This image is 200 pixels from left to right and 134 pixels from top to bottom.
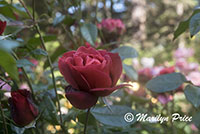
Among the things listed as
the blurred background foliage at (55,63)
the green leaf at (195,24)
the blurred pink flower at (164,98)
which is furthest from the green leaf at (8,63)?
the blurred pink flower at (164,98)

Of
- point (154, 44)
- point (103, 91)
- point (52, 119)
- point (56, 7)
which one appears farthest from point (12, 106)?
point (154, 44)

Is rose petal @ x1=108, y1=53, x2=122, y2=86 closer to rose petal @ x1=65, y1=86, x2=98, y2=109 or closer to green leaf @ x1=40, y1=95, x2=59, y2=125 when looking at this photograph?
rose petal @ x1=65, y1=86, x2=98, y2=109

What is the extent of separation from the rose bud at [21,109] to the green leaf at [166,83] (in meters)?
0.26

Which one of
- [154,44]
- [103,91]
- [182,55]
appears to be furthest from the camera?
[154,44]

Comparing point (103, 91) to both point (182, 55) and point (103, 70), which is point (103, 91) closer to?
point (103, 70)

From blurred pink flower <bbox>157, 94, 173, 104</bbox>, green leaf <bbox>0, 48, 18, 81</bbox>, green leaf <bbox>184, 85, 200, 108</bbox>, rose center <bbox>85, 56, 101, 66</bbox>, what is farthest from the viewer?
blurred pink flower <bbox>157, 94, 173, 104</bbox>

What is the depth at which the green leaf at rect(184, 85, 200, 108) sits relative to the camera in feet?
1.50

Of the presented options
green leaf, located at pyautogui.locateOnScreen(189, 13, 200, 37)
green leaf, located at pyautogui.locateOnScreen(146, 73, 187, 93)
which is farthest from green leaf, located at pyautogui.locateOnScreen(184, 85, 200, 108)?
green leaf, located at pyautogui.locateOnScreen(189, 13, 200, 37)

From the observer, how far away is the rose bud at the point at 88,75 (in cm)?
34

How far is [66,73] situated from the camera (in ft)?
1.18

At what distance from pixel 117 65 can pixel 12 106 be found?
21 centimetres

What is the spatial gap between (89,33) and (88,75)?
27 centimetres

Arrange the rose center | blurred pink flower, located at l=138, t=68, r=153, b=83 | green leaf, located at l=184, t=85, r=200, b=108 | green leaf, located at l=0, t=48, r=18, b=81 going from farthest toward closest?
blurred pink flower, located at l=138, t=68, r=153, b=83 < green leaf, located at l=184, t=85, r=200, b=108 < the rose center < green leaf, located at l=0, t=48, r=18, b=81

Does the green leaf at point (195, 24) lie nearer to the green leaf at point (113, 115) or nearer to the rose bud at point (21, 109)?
the green leaf at point (113, 115)
